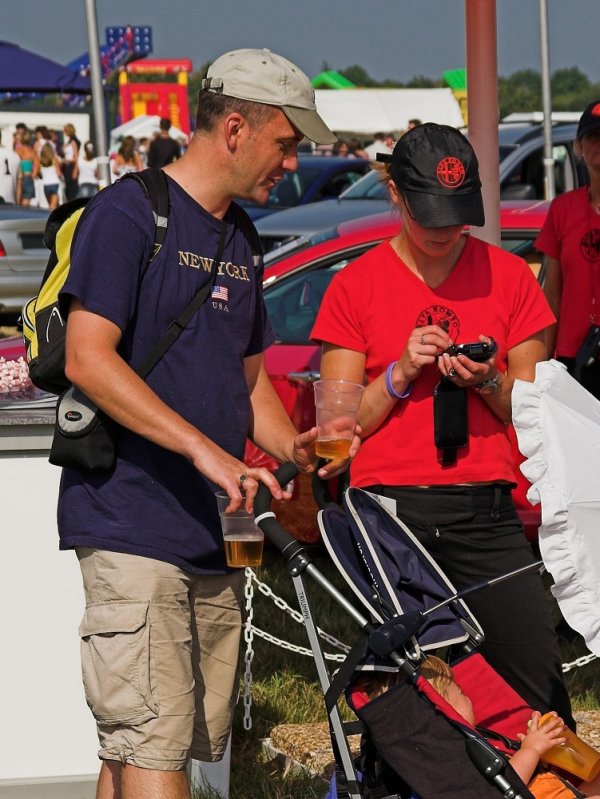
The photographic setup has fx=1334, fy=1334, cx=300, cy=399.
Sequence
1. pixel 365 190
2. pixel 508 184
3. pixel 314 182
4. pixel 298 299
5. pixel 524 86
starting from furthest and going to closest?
pixel 524 86 → pixel 314 182 → pixel 508 184 → pixel 365 190 → pixel 298 299

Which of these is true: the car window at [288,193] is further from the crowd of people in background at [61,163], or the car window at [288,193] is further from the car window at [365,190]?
the crowd of people in background at [61,163]

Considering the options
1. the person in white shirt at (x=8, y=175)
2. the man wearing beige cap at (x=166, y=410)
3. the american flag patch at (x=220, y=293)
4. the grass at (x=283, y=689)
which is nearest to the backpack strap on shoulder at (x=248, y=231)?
the man wearing beige cap at (x=166, y=410)

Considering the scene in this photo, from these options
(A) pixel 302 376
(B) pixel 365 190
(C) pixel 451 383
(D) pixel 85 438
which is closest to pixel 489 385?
(C) pixel 451 383

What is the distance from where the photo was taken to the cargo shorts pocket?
3.06 m

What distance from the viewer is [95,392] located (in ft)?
9.77

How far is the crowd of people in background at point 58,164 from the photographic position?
20562mm

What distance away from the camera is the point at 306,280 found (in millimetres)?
6809

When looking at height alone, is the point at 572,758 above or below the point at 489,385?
below

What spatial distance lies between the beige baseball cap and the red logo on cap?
488 mm

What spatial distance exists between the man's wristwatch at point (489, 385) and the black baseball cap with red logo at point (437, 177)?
427 mm

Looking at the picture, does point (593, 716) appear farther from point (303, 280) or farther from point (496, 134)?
point (303, 280)

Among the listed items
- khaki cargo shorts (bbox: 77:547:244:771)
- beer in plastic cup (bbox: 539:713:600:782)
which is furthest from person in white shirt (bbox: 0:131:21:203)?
beer in plastic cup (bbox: 539:713:600:782)

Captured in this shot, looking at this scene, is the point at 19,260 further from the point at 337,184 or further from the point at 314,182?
the point at 337,184

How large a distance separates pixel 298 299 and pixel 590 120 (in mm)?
1996
